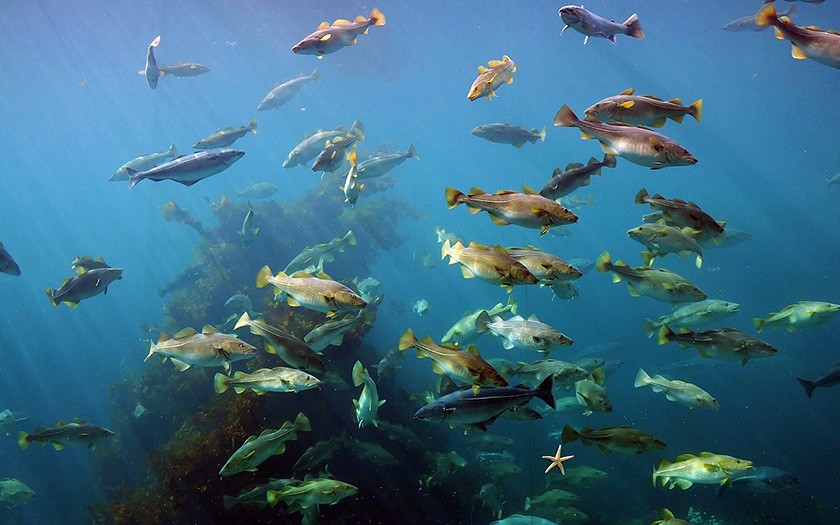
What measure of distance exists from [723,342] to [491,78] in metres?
4.04

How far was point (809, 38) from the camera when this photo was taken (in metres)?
3.27

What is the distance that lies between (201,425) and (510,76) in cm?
745

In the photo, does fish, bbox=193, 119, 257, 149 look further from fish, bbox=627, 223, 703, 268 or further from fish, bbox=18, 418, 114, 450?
fish, bbox=627, 223, 703, 268

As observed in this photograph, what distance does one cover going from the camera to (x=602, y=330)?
1522 inches

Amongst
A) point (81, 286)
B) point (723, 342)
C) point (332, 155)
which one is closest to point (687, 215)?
point (723, 342)

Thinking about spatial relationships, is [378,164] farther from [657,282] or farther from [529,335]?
[657,282]

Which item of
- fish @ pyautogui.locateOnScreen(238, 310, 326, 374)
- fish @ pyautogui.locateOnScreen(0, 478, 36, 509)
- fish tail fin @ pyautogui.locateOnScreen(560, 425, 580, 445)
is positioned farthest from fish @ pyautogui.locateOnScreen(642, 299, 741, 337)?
fish @ pyautogui.locateOnScreen(0, 478, 36, 509)

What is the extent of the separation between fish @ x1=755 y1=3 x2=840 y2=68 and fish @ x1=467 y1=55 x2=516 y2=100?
2456 millimetres

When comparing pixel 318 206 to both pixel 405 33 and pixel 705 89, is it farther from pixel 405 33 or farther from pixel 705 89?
pixel 705 89

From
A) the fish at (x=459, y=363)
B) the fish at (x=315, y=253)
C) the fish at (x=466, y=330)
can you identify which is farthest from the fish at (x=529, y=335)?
the fish at (x=315, y=253)

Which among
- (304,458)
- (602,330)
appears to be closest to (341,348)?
(304,458)

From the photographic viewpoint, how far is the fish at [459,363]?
11.2ft

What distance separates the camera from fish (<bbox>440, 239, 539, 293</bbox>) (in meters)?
3.48

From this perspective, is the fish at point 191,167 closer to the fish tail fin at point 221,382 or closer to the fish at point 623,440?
the fish tail fin at point 221,382
